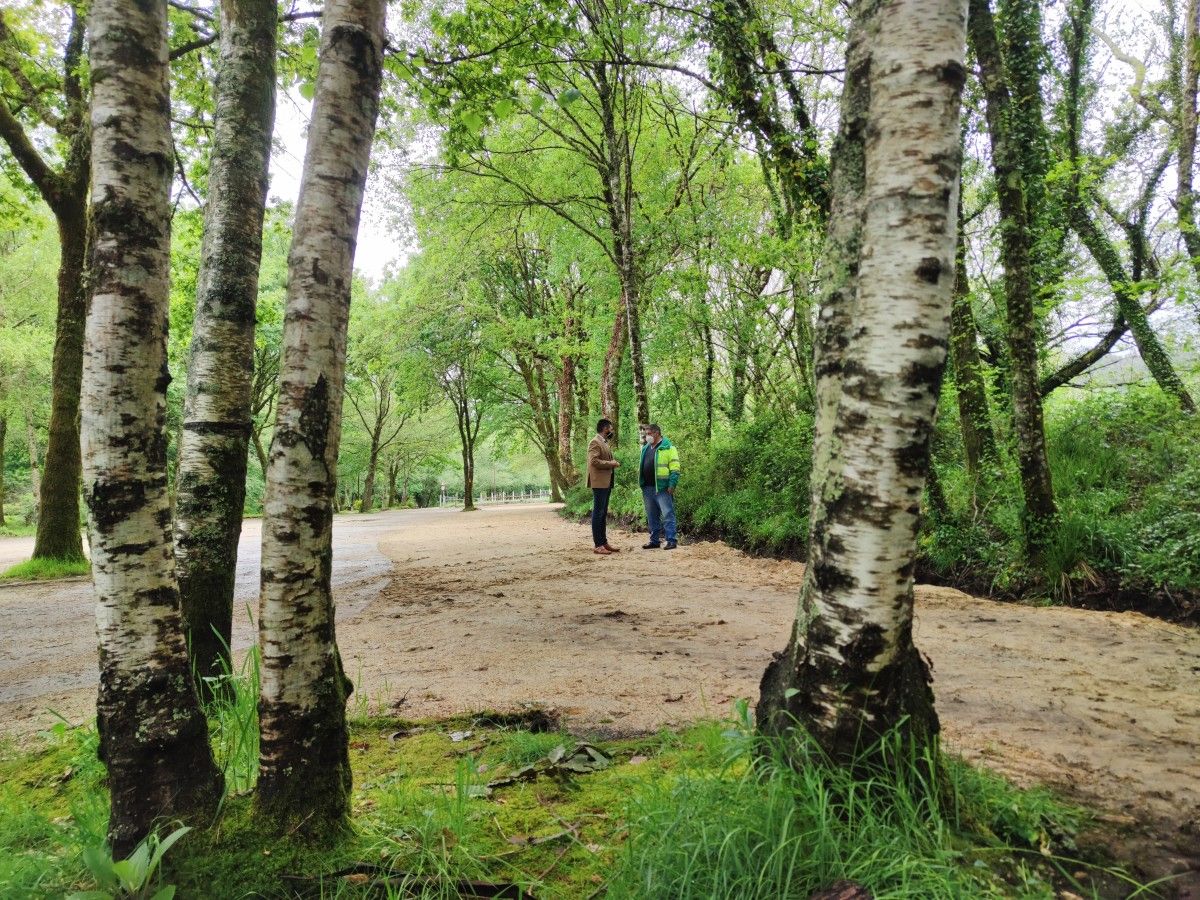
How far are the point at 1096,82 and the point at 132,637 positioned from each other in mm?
18124

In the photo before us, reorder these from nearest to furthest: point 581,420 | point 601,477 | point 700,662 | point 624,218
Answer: point 700,662 → point 601,477 → point 624,218 → point 581,420

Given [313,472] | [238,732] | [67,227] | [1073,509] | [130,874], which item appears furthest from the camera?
[67,227]

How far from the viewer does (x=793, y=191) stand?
9.07 meters

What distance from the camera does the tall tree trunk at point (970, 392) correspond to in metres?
8.63

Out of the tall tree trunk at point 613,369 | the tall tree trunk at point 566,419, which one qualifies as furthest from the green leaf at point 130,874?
the tall tree trunk at point 566,419

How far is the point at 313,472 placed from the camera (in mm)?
2100

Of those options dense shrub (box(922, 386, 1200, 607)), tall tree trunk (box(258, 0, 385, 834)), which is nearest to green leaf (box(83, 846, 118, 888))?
tall tree trunk (box(258, 0, 385, 834))

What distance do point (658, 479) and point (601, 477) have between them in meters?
1.00

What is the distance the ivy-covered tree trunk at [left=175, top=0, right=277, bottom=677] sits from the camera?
3350mm

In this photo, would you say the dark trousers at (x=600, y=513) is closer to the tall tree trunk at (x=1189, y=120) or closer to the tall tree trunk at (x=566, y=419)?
the tall tree trunk at (x=1189, y=120)

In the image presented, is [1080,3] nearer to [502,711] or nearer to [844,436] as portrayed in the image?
[844,436]

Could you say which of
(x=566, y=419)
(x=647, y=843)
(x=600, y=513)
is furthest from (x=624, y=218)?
(x=647, y=843)

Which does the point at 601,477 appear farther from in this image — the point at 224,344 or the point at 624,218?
the point at 224,344

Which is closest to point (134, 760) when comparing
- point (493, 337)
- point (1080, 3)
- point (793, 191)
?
point (793, 191)
